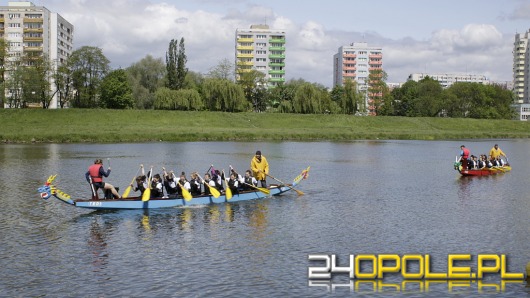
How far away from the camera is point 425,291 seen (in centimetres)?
1692

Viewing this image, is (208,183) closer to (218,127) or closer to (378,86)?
(218,127)

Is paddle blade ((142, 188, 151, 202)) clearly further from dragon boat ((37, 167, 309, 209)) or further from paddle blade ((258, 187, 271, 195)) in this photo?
paddle blade ((258, 187, 271, 195))

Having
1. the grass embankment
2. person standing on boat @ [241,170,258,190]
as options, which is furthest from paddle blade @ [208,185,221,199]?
the grass embankment

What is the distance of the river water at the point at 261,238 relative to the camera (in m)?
17.4

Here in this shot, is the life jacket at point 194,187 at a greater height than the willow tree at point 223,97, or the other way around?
the willow tree at point 223,97

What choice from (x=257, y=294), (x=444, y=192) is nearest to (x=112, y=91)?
(x=444, y=192)

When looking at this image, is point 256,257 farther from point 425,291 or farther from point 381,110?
point 381,110

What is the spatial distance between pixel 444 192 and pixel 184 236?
20.0 meters

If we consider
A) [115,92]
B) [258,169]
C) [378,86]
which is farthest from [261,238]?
[378,86]

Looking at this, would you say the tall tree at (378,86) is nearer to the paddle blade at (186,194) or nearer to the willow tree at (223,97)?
the willow tree at (223,97)

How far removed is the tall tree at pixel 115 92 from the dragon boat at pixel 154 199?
91207 millimetres

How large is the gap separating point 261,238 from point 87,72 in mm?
105845

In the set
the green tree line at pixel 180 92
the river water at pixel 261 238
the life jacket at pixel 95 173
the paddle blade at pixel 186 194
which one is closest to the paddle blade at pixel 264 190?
the river water at pixel 261 238

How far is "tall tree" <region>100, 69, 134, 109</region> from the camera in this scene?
4729 inches
